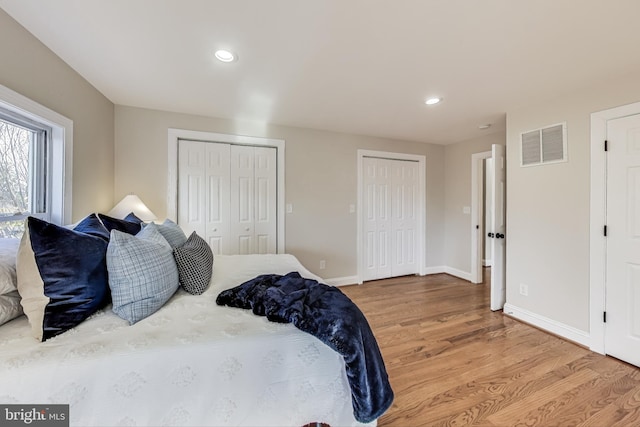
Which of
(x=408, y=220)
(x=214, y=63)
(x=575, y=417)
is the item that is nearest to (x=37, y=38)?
(x=214, y=63)

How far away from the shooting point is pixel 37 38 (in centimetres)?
164

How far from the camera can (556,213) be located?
245 cm

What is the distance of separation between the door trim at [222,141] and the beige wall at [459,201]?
298cm

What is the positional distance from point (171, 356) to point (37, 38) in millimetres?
2214

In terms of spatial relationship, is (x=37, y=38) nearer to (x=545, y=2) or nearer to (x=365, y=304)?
(x=545, y=2)

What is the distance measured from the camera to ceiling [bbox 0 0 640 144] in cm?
138

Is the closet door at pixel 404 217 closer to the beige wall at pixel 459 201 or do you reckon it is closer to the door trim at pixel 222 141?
the beige wall at pixel 459 201

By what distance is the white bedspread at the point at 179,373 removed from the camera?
90 centimetres

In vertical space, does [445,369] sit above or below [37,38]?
below

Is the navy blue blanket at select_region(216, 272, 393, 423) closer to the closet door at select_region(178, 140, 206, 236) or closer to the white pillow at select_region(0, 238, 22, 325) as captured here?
the white pillow at select_region(0, 238, 22, 325)

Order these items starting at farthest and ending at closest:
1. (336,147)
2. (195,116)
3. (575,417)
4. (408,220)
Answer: (408,220), (336,147), (195,116), (575,417)

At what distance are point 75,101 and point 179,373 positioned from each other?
2.37 metres

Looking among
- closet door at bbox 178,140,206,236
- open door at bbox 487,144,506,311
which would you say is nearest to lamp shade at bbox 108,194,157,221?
closet door at bbox 178,140,206,236

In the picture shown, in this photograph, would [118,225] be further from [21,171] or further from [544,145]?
[544,145]
